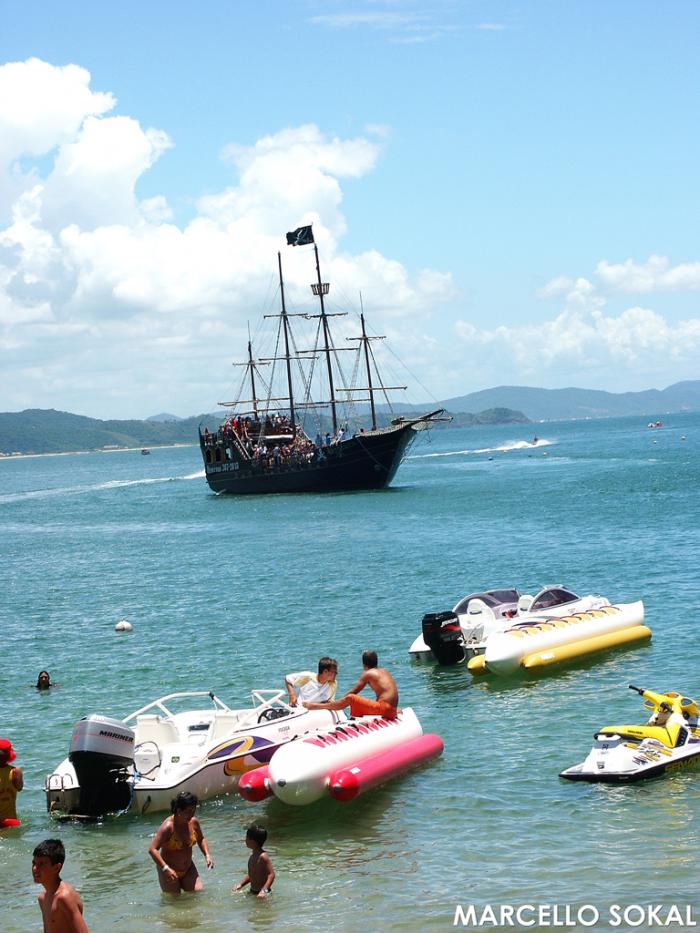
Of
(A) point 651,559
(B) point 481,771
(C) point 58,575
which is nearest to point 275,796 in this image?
(B) point 481,771

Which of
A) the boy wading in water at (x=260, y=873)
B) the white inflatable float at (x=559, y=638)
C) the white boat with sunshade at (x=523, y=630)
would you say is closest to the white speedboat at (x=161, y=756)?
the boy wading in water at (x=260, y=873)

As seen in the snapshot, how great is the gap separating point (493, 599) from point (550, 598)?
1394mm

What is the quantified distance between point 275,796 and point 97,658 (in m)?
13.3

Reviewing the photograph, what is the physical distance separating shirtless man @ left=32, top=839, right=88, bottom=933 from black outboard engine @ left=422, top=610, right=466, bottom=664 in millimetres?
14902

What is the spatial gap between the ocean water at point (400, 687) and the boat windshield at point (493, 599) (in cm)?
179

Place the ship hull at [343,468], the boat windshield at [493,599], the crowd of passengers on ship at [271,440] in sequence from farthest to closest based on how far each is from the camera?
the crowd of passengers on ship at [271,440]
the ship hull at [343,468]
the boat windshield at [493,599]

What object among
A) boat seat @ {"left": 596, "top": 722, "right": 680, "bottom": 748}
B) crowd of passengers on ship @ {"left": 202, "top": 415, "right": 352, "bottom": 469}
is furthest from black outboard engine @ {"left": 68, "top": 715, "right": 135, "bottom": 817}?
crowd of passengers on ship @ {"left": 202, "top": 415, "right": 352, "bottom": 469}

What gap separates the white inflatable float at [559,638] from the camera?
23.1 metres

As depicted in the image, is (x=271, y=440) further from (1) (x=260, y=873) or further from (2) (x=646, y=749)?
(1) (x=260, y=873)

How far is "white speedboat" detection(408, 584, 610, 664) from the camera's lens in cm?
2475

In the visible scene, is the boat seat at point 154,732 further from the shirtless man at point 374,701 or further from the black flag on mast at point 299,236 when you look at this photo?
the black flag on mast at point 299,236

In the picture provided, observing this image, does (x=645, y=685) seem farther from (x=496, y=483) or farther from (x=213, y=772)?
(x=496, y=483)

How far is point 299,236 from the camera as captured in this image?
92.1 m

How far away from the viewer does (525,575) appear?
1532 inches
